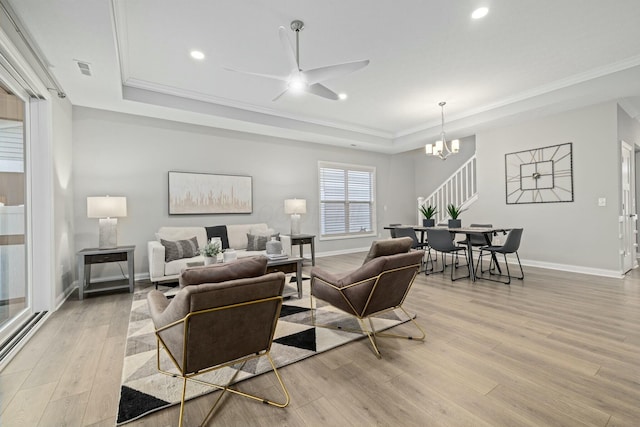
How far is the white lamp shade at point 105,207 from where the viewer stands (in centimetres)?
393

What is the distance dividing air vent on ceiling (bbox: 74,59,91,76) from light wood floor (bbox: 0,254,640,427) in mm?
2699

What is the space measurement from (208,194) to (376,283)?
13.4 ft

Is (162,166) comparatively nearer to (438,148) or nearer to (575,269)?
(438,148)

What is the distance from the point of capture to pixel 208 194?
535 cm

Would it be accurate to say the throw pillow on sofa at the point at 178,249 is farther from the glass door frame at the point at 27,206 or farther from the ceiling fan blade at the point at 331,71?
the ceiling fan blade at the point at 331,71

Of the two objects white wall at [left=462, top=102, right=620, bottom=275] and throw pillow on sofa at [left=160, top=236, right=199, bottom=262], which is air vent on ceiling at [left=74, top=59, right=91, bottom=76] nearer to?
throw pillow on sofa at [left=160, top=236, right=199, bottom=262]

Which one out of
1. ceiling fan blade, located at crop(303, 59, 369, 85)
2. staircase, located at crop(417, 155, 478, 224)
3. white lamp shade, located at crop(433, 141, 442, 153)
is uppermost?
ceiling fan blade, located at crop(303, 59, 369, 85)

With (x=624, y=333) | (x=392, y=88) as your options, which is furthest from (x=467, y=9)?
(x=624, y=333)

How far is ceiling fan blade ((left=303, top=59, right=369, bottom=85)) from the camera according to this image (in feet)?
9.13

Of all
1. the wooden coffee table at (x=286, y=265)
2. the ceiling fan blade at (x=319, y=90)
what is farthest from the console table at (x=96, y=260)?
the ceiling fan blade at (x=319, y=90)

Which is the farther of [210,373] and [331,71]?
[331,71]

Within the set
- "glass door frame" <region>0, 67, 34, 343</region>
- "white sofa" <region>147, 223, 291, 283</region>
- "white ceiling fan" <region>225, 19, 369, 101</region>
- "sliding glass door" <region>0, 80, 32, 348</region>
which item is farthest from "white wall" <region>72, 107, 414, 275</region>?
"white ceiling fan" <region>225, 19, 369, 101</region>

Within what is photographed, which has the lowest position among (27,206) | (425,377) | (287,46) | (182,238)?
(425,377)

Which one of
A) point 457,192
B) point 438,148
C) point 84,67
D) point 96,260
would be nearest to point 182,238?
point 96,260
